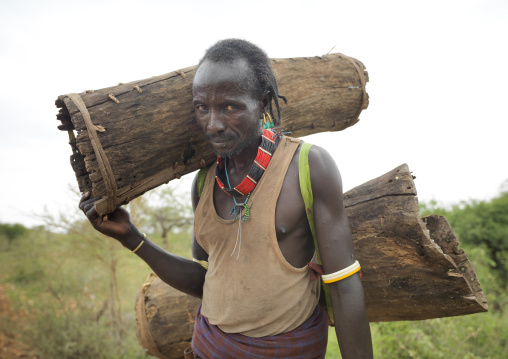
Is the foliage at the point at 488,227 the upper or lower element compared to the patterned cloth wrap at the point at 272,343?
lower

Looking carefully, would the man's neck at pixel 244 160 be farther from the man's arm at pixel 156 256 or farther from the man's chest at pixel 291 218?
the man's arm at pixel 156 256

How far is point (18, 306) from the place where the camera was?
7926 millimetres

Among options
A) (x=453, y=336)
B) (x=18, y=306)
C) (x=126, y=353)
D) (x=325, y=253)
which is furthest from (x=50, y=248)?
(x=325, y=253)

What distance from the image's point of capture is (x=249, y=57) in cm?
181

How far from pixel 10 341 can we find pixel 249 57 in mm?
7516

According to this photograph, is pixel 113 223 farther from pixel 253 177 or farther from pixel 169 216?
pixel 169 216

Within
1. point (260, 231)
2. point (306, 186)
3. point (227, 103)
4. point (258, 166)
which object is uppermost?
point (227, 103)

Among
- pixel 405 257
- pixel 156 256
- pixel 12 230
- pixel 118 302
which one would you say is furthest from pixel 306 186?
pixel 12 230

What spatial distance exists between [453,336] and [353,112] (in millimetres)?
3173

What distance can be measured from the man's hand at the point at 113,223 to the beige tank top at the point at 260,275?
499 millimetres

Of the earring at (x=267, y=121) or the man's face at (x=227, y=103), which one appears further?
the earring at (x=267, y=121)

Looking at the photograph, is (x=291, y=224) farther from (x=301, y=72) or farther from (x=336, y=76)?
(x=336, y=76)

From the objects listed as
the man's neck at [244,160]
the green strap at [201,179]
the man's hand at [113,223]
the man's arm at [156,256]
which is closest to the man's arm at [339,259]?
the man's neck at [244,160]

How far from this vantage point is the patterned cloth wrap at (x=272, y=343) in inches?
72.1
